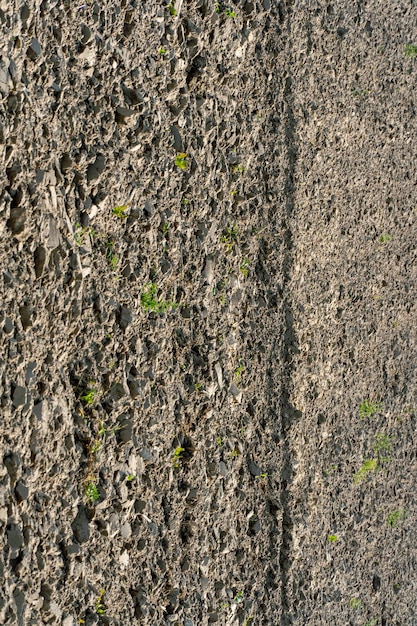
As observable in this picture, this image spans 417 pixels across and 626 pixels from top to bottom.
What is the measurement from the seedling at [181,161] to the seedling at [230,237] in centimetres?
20

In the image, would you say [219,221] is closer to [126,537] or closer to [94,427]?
[94,427]

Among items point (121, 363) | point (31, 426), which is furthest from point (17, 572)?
point (121, 363)

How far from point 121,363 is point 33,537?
38 centimetres

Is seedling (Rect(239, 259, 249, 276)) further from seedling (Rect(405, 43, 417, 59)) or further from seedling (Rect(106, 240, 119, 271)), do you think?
seedling (Rect(405, 43, 417, 59))

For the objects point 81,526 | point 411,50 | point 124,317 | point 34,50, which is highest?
point 34,50

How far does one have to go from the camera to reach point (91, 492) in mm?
1617

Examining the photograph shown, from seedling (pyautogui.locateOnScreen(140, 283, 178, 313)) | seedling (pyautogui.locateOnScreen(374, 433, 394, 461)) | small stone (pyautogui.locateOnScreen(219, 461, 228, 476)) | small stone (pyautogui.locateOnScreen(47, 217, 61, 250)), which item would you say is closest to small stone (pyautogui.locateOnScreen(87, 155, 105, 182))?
small stone (pyautogui.locateOnScreen(47, 217, 61, 250))

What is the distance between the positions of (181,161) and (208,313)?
342 millimetres

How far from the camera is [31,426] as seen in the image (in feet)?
4.91

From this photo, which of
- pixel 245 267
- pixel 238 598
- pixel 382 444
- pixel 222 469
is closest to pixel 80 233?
pixel 245 267

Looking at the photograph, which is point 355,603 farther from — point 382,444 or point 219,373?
point 219,373

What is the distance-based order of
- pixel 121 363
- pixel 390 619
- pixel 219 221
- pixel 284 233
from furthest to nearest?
1. pixel 390 619
2. pixel 284 233
3. pixel 219 221
4. pixel 121 363

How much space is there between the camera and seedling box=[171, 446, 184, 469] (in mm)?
1808

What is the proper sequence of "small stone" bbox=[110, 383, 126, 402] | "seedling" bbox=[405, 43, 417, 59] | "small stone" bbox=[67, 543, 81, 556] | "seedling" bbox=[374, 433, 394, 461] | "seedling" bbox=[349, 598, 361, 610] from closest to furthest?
"small stone" bbox=[67, 543, 81, 556]
"small stone" bbox=[110, 383, 126, 402]
"seedling" bbox=[349, 598, 361, 610]
"seedling" bbox=[374, 433, 394, 461]
"seedling" bbox=[405, 43, 417, 59]
